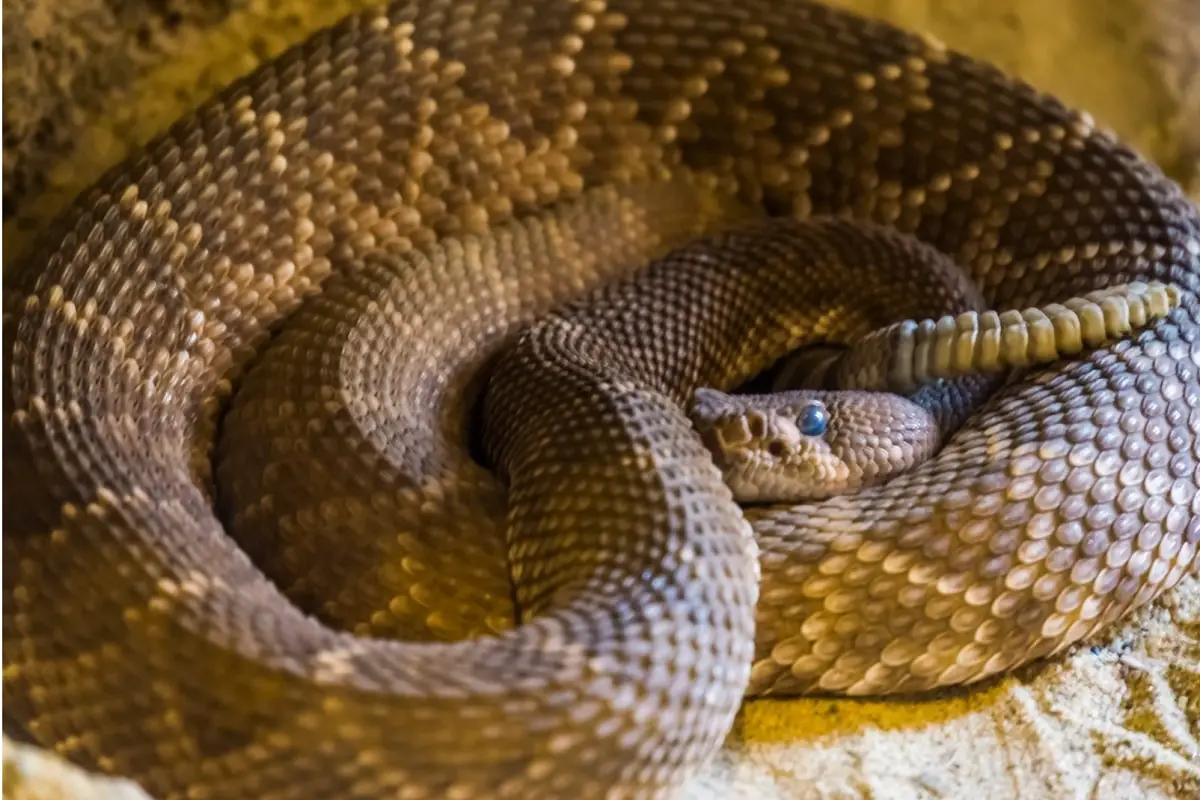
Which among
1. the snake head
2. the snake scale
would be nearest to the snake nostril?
the snake head

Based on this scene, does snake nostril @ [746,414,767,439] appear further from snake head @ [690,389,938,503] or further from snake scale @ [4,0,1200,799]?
snake scale @ [4,0,1200,799]

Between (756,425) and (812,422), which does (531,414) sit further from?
(812,422)

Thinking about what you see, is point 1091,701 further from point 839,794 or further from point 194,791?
point 194,791

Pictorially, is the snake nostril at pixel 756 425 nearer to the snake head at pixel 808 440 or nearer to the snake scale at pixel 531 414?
the snake head at pixel 808 440

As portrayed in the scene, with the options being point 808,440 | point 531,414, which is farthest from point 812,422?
point 531,414

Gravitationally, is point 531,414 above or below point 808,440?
below

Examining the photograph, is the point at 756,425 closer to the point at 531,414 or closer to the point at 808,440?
the point at 808,440

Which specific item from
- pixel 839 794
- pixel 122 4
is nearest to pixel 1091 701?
pixel 839 794
